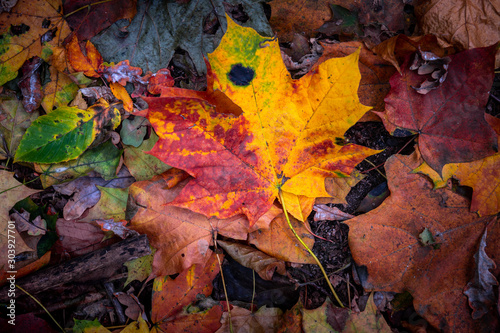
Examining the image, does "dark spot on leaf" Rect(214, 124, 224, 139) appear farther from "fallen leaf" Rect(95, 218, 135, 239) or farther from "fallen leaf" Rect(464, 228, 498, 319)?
"fallen leaf" Rect(464, 228, 498, 319)

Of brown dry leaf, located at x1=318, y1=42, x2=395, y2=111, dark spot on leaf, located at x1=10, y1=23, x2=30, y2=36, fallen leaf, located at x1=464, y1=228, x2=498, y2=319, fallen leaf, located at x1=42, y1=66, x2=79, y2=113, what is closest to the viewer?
fallen leaf, located at x1=464, y1=228, x2=498, y2=319

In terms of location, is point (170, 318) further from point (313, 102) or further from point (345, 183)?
point (313, 102)

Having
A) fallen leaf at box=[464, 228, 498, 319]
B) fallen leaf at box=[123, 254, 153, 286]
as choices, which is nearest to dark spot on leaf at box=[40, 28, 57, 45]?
fallen leaf at box=[123, 254, 153, 286]

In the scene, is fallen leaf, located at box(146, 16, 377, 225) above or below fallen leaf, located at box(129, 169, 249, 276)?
above

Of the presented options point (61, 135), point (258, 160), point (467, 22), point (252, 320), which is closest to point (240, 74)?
point (258, 160)

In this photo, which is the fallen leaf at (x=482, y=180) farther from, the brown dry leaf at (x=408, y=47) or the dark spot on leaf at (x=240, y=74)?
the dark spot on leaf at (x=240, y=74)

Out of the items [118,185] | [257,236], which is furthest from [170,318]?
[118,185]
